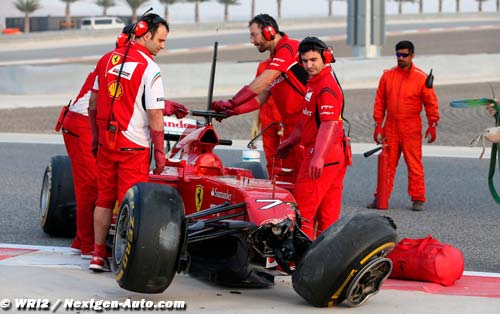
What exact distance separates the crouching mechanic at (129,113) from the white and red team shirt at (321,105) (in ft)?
3.65

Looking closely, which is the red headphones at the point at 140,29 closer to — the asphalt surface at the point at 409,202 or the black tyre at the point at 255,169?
the black tyre at the point at 255,169

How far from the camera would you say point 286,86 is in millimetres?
9523

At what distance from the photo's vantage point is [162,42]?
26.2ft

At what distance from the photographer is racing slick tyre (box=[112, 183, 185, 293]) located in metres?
6.67

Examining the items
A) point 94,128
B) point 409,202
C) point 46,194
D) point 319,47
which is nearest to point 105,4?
point 409,202

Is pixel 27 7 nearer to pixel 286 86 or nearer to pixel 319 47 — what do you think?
pixel 286 86

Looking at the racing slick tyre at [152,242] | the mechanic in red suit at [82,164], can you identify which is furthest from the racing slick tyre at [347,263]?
the mechanic in red suit at [82,164]

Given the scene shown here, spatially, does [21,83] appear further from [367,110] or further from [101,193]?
[101,193]

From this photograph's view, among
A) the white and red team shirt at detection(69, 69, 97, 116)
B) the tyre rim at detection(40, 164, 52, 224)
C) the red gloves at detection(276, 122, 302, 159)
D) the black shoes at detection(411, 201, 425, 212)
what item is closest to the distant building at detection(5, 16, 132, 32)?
the black shoes at detection(411, 201, 425, 212)

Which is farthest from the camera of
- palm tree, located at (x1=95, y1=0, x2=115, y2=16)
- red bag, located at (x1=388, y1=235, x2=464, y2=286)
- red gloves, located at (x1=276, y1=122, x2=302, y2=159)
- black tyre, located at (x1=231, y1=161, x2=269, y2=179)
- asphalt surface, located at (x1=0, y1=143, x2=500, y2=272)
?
palm tree, located at (x1=95, y1=0, x2=115, y2=16)

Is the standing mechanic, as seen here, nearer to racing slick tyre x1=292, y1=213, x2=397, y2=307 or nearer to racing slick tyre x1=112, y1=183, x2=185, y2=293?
racing slick tyre x1=112, y1=183, x2=185, y2=293

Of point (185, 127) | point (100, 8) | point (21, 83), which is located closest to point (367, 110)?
point (21, 83)

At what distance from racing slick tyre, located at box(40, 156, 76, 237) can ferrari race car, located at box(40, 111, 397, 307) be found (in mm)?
1454

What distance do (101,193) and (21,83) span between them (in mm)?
15976
